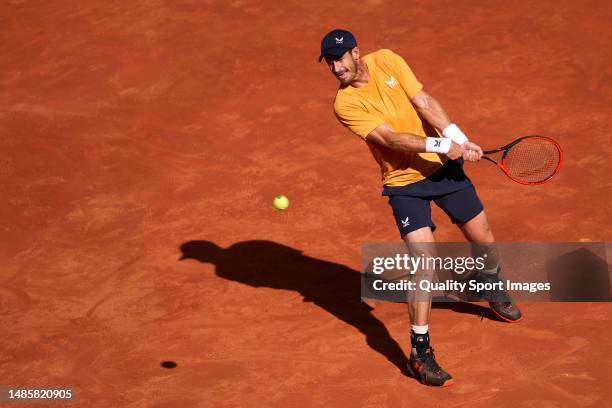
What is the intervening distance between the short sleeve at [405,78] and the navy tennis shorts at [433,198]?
2.15 feet

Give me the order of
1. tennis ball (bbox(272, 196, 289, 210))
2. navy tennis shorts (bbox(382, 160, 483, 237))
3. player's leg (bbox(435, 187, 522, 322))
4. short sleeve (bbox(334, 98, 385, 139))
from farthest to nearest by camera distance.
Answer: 1. tennis ball (bbox(272, 196, 289, 210))
2. player's leg (bbox(435, 187, 522, 322))
3. navy tennis shorts (bbox(382, 160, 483, 237))
4. short sleeve (bbox(334, 98, 385, 139))

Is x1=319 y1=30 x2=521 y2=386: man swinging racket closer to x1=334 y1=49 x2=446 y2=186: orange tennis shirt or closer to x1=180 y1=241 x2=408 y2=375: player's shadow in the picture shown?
x1=334 y1=49 x2=446 y2=186: orange tennis shirt

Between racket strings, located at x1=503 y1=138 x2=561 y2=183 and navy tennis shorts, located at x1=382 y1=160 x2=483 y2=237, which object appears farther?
racket strings, located at x1=503 y1=138 x2=561 y2=183

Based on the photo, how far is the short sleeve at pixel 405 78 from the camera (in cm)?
776

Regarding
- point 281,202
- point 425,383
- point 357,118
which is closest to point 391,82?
point 357,118

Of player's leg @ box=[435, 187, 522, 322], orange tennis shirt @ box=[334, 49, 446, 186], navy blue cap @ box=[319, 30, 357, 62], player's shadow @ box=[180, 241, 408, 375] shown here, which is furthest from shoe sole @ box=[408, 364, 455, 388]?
navy blue cap @ box=[319, 30, 357, 62]

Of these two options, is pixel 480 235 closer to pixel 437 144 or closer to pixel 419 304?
pixel 419 304

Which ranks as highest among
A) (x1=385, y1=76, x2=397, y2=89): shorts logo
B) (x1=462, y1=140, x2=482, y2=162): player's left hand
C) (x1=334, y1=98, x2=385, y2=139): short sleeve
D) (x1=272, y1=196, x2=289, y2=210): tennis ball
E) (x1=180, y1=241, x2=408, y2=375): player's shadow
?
(x1=385, y1=76, x2=397, y2=89): shorts logo

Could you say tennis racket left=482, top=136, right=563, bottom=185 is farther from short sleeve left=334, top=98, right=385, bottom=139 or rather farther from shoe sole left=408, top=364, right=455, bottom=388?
shoe sole left=408, top=364, right=455, bottom=388

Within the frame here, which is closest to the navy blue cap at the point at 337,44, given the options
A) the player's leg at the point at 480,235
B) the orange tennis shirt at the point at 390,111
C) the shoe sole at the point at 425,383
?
the orange tennis shirt at the point at 390,111

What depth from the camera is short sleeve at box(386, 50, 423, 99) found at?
7.76 meters

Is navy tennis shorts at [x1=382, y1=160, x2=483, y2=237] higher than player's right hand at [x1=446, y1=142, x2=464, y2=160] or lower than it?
lower

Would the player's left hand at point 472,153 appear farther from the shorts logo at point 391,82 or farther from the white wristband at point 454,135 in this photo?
the shorts logo at point 391,82

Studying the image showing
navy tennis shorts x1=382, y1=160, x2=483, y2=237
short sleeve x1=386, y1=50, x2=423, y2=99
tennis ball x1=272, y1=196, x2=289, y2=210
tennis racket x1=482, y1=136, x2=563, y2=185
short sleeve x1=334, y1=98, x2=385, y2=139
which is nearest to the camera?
short sleeve x1=334, y1=98, x2=385, y2=139
